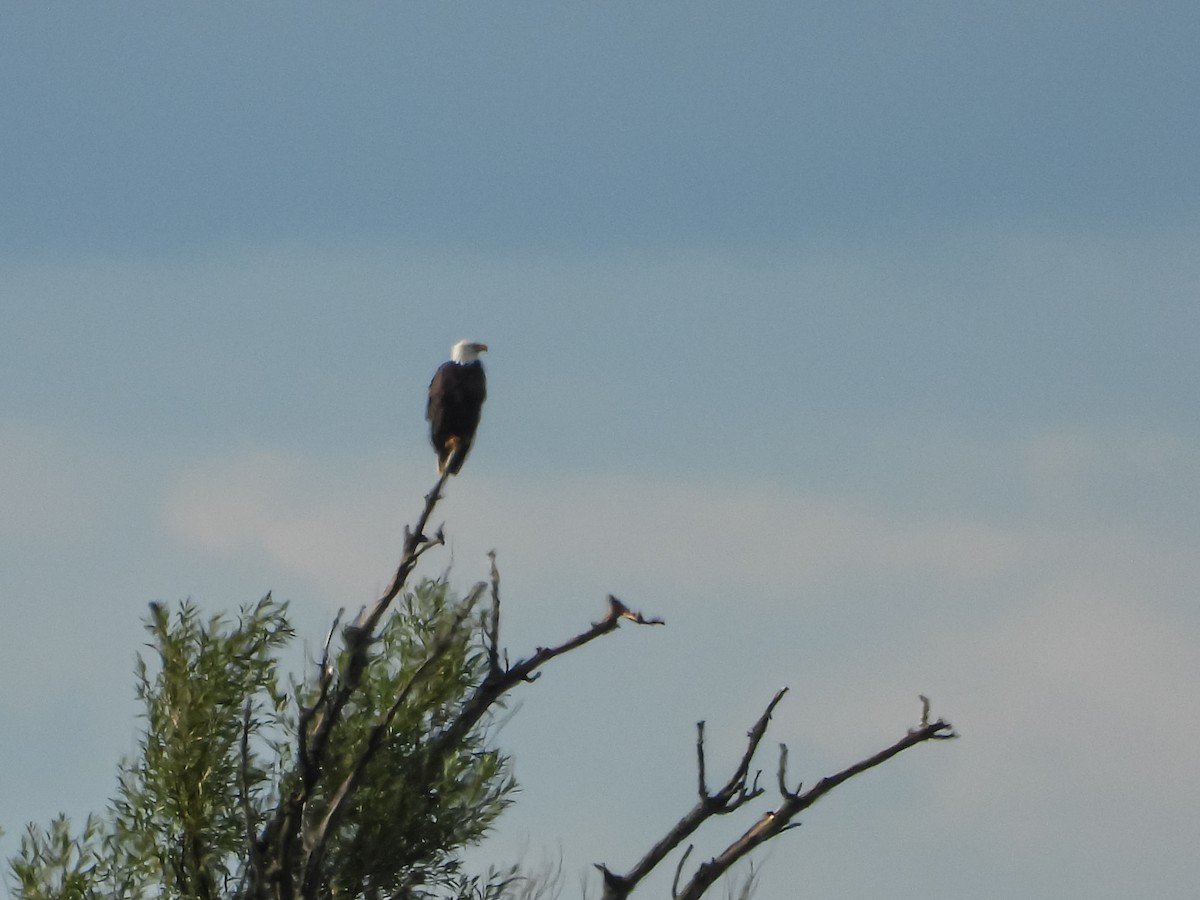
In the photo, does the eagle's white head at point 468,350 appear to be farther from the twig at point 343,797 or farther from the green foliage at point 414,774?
the twig at point 343,797

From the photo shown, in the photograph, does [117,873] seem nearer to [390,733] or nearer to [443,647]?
[390,733]

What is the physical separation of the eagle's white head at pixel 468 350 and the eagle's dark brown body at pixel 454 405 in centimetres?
102

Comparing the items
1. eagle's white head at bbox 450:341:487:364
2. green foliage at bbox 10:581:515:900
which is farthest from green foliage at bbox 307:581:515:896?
eagle's white head at bbox 450:341:487:364

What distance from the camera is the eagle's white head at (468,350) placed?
51.7 ft

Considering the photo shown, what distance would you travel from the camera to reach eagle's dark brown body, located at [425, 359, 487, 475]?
1423 centimetres

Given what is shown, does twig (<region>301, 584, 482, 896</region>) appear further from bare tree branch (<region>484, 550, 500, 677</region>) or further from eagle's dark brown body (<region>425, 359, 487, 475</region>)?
eagle's dark brown body (<region>425, 359, 487, 475</region>)

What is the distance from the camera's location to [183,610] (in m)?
10.0

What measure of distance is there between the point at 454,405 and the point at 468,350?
5.29 feet

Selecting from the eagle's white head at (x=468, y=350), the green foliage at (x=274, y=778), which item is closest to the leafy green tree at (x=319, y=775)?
the green foliage at (x=274, y=778)

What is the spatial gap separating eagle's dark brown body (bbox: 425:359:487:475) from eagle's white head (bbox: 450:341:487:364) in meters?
1.02

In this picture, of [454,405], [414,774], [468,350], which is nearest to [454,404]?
[454,405]

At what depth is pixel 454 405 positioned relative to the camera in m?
14.3

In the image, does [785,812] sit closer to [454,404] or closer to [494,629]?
[494,629]

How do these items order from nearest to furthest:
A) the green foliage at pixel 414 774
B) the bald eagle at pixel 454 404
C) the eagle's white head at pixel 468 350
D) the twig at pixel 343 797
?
the twig at pixel 343 797 < the green foliage at pixel 414 774 < the bald eagle at pixel 454 404 < the eagle's white head at pixel 468 350
